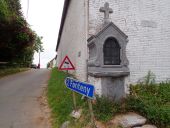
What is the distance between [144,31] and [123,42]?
1291 mm

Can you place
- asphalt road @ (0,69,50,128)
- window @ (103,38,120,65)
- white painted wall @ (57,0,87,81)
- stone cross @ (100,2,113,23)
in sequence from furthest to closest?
1. white painted wall @ (57,0,87,81)
2. stone cross @ (100,2,113,23)
3. window @ (103,38,120,65)
4. asphalt road @ (0,69,50,128)

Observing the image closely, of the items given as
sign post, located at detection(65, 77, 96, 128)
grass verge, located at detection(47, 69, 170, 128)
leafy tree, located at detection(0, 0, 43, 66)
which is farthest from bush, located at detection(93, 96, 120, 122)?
leafy tree, located at detection(0, 0, 43, 66)

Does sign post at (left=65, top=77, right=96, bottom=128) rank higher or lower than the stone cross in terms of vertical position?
lower

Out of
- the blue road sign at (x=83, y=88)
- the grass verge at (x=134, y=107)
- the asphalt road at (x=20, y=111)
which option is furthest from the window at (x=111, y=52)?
the asphalt road at (x=20, y=111)

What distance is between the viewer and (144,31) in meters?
8.43

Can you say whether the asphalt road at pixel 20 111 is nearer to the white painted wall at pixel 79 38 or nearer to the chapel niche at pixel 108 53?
the white painted wall at pixel 79 38

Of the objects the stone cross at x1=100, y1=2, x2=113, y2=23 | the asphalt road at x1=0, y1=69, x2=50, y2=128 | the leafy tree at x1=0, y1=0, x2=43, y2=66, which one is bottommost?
the asphalt road at x1=0, y1=69, x2=50, y2=128

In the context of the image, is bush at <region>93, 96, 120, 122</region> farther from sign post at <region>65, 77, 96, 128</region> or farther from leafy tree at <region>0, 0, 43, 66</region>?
leafy tree at <region>0, 0, 43, 66</region>

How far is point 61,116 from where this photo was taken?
7324 mm

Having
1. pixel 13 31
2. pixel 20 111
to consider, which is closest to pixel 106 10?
pixel 20 111

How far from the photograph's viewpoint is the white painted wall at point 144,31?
8184 millimetres

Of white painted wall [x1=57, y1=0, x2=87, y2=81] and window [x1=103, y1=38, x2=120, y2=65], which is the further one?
white painted wall [x1=57, y1=0, x2=87, y2=81]

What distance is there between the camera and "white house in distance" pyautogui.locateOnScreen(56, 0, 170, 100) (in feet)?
24.0

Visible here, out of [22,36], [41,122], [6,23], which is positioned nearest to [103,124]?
[41,122]
